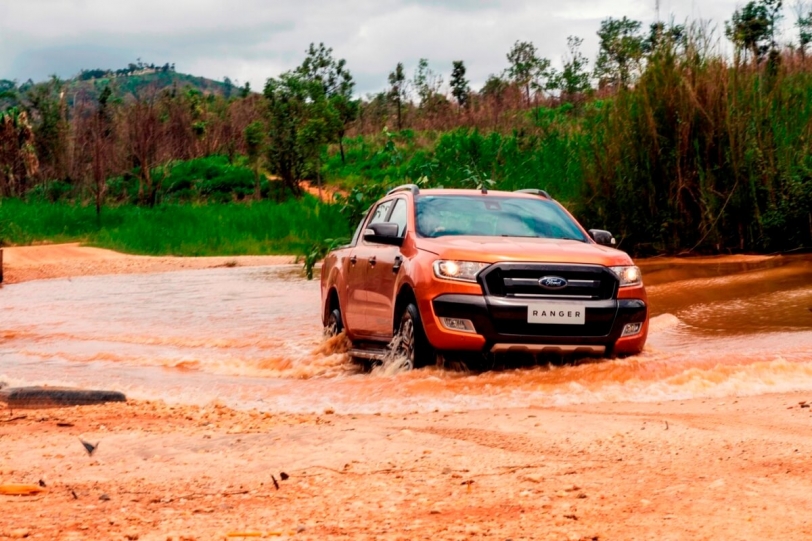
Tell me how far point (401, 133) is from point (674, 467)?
42155 mm

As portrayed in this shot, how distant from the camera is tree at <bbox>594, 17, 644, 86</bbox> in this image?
1752 centimetres

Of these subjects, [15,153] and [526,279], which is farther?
[15,153]

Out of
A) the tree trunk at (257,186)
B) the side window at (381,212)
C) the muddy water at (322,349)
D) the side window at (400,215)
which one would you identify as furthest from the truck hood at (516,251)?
the tree trunk at (257,186)

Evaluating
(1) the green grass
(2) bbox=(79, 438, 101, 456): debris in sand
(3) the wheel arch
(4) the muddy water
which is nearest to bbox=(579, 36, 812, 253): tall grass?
(4) the muddy water

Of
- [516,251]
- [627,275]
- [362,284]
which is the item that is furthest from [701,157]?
[516,251]

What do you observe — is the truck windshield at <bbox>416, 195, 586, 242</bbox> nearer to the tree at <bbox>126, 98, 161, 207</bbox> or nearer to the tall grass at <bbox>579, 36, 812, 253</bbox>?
the tall grass at <bbox>579, 36, 812, 253</bbox>

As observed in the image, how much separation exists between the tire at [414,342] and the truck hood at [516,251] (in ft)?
1.61

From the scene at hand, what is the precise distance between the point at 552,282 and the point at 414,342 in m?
1.08

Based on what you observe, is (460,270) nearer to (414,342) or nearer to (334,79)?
(414,342)

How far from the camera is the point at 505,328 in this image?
8.03 m

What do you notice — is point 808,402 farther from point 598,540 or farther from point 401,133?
point 401,133

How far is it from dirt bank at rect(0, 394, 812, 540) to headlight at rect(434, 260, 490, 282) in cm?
148

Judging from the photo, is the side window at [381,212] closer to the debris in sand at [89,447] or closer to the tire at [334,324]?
the tire at [334,324]

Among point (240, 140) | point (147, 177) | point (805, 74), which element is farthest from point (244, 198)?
point (805, 74)
